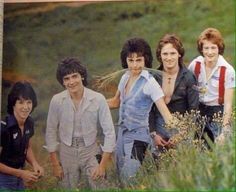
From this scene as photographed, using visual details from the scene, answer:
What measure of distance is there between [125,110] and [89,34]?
1197 millimetres

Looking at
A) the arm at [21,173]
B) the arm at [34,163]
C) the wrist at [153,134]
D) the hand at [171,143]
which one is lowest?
the arm at [21,173]

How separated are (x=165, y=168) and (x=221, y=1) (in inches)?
93.2

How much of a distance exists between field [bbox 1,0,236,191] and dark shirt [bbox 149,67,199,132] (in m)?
0.22

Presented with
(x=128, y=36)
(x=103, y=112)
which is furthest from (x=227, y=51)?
(x=103, y=112)

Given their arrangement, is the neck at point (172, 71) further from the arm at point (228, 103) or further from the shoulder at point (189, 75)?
the arm at point (228, 103)

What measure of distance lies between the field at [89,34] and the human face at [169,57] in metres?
0.12

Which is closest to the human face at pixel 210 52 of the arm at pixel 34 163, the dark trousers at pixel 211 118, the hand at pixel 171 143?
the dark trousers at pixel 211 118

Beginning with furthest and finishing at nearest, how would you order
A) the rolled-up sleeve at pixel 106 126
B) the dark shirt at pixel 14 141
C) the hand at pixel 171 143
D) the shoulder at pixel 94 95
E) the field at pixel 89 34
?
the dark shirt at pixel 14 141 → the shoulder at pixel 94 95 → the rolled-up sleeve at pixel 106 126 → the field at pixel 89 34 → the hand at pixel 171 143

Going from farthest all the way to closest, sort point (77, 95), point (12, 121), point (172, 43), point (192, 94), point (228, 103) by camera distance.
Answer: point (12, 121) → point (77, 95) → point (172, 43) → point (192, 94) → point (228, 103)

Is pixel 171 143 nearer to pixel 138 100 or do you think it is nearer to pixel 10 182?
pixel 138 100

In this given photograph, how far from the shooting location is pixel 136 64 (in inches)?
331

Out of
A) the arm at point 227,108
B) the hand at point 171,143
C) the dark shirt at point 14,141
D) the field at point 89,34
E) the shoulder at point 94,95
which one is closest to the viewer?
the arm at point 227,108

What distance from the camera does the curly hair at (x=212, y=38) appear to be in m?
8.15

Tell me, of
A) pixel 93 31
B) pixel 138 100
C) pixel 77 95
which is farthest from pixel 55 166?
pixel 93 31
